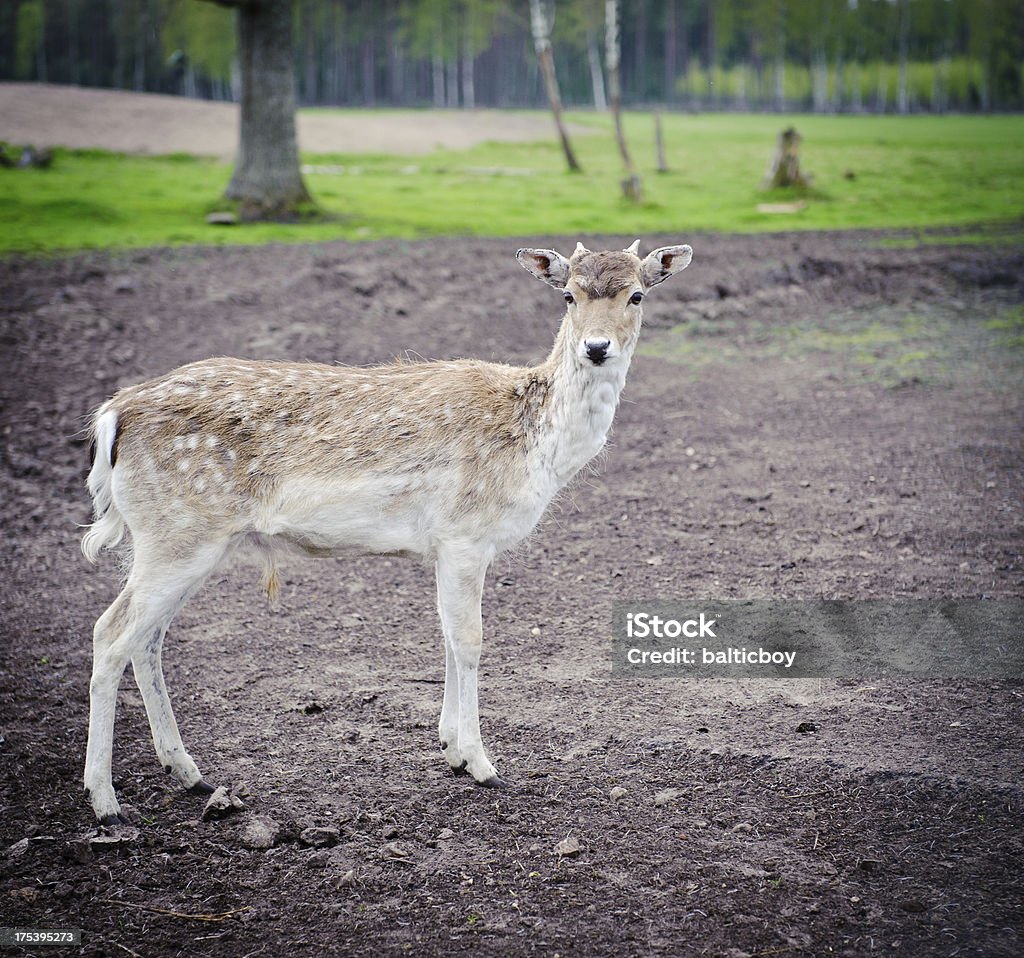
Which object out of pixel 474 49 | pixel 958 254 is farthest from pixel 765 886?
pixel 474 49

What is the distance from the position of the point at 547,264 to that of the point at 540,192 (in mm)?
24357

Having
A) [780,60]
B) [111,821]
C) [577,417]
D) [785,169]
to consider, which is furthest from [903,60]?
[111,821]

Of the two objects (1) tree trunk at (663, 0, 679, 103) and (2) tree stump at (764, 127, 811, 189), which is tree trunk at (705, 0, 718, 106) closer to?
(1) tree trunk at (663, 0, 679, 103)

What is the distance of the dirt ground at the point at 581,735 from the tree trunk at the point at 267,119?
11.7 metres

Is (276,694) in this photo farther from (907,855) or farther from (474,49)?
(474,49)

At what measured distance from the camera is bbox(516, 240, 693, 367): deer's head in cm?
523

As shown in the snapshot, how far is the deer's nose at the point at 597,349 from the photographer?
5145mm

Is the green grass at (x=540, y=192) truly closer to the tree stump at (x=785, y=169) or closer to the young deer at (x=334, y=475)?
the tree stump at (x=785, y=169)

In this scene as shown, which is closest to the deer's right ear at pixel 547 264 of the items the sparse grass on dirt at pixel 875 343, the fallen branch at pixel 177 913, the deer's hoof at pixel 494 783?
the deer's hoof at pixel 494 783

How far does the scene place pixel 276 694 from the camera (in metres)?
6.12

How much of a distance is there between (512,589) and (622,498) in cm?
211

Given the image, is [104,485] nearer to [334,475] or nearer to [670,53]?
[334,475]

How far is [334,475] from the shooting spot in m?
5.11

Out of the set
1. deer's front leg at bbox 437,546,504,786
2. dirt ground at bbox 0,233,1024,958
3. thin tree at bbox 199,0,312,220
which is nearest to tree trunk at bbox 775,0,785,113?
thin tree at bbox 199,0,312,220
